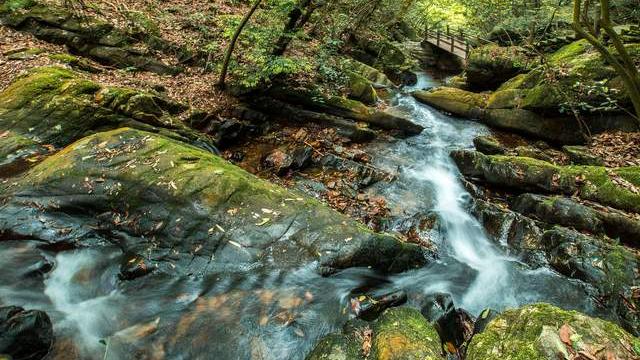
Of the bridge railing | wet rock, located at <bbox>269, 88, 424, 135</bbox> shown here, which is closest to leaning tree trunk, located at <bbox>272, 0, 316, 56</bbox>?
wet rock, located at <bbox>269, 88, 424, 135</bbox>

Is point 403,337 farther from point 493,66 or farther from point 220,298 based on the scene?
point 493,66

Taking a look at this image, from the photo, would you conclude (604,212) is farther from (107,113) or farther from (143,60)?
(143,60)

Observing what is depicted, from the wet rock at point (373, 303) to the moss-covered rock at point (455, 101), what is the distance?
8942 mm

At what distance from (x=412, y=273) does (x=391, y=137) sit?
5564mm

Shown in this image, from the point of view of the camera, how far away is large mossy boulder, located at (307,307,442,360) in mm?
3576

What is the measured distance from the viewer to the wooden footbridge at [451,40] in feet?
66.3

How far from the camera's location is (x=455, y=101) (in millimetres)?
12719

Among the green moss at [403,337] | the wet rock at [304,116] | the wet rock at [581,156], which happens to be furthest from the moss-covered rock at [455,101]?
the green moss at [403,337]

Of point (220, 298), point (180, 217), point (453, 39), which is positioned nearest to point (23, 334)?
point (220, 298)

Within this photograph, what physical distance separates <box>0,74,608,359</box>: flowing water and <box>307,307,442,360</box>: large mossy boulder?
16.2 inches

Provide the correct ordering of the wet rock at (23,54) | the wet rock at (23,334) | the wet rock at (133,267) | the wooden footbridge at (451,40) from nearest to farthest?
1. the wet rock at (23,334)
2. the wet rock at (133,267)
3. the wet rock at (23,54)
4. the wooden footbridge at (451,40)

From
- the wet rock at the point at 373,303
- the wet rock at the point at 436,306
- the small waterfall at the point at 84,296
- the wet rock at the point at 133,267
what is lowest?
the small waterfall at the point at 84,296

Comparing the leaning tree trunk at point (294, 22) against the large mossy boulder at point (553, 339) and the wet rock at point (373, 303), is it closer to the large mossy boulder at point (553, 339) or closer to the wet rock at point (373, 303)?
the wet rock at point (373, 303)

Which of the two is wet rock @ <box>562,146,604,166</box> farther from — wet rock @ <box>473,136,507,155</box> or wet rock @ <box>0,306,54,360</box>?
wet rock @ <box>0,306,54,360</box>
